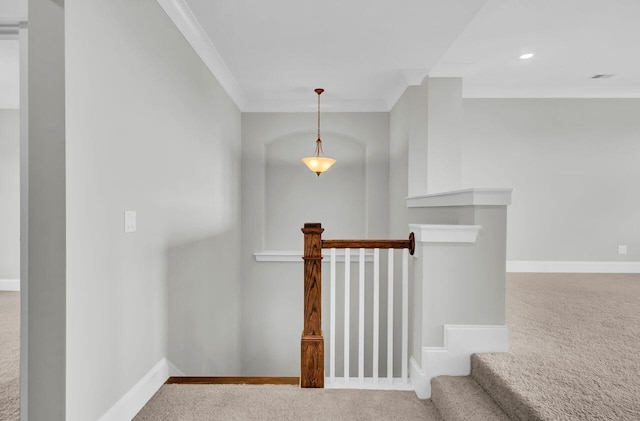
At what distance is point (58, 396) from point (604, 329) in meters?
3.16

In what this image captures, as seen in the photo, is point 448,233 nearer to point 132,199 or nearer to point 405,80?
point 132,199

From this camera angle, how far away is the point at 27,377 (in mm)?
1401

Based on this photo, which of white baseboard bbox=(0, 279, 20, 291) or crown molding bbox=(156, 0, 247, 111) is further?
white baseboard bbox=(0, 279, 20, 291)

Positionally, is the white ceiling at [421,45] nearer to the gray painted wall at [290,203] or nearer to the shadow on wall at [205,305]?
the gray painted wall at [290,203]

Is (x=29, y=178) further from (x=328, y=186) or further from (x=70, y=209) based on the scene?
(x=328, y=186)

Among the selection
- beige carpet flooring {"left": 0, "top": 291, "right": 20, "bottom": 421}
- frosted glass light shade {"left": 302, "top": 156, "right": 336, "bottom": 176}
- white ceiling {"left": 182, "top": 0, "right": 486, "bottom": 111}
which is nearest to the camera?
beige carpet flooring {"left": 0, "top": 291, "right": 20, "bottom": 421}

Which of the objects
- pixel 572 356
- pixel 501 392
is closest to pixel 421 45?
pixel 572 356

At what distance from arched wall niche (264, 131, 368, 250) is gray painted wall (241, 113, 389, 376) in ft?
0.04

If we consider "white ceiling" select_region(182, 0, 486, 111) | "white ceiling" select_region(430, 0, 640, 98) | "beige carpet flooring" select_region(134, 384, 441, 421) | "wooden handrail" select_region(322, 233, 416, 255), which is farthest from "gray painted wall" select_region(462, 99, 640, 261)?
"beige carpet flooring" select_region(134, 384, 441, 421)

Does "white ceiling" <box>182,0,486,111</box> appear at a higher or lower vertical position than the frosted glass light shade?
higher

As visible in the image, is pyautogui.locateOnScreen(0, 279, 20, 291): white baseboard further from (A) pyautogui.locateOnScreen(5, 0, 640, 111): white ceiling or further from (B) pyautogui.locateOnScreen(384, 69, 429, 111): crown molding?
(B) pyautogui.locateOnScreen(384, 69, 429, 111): crown molding

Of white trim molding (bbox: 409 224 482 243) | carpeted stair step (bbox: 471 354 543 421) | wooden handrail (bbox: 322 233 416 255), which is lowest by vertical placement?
carpeted stair step (bbox: 471 354 543 421)

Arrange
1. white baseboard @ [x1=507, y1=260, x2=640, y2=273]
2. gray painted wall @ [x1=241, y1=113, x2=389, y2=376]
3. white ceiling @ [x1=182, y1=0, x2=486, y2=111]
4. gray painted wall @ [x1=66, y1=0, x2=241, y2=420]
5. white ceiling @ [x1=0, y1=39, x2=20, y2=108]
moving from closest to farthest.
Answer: gray painted wall @ [x1=66, y1=0, x2=241, y2=420], white ceiling @ [x1=182, y1=0, x2=486, y2=111], white ceiling @ [x1=0, y1=39, x2=20, y2=108], white baseboard @ [x1=507, y1=260, x2=640, y2=273], gray painted wall @ [x1=241, y1=113, x2=389, y2=376]

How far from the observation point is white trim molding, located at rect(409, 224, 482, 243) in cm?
211
